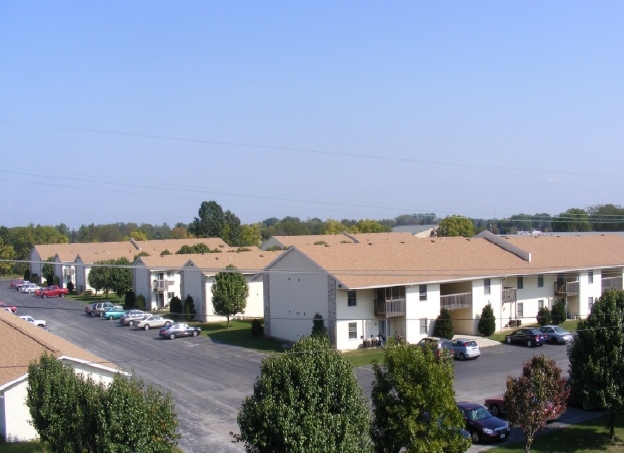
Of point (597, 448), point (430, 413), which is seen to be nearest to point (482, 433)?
point (597, 448)

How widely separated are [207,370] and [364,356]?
30.5 ft

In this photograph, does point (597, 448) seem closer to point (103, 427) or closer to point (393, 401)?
point (393, 401)

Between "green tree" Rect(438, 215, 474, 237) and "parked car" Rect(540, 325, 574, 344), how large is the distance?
2800 inches

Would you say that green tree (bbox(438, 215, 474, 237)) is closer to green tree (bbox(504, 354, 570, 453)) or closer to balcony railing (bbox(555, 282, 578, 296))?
balcony railing (bbox(555, 282, 578, 296))

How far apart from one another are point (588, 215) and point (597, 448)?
102 m

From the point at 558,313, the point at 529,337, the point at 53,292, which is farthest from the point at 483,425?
the point at 53,292

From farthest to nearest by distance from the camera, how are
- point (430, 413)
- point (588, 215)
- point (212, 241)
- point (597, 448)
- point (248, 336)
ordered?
point (588, 215), point (212, 241), point (248, 336), point (597, 448), point (430, 413)

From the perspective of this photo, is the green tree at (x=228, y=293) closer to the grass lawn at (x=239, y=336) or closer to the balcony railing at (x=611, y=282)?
the grass lawn at (x=239, y=336)

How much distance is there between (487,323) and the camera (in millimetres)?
43031

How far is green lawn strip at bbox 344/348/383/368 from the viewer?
3553 centimetres

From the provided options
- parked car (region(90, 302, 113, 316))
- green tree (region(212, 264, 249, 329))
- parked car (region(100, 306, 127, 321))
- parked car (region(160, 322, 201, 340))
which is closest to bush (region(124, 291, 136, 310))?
parked car (region(90, 302, 113, 316))

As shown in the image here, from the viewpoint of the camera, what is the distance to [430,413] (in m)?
16.5

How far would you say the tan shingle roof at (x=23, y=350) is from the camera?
25.5 metres

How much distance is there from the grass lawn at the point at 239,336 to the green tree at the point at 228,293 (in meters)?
1.63
